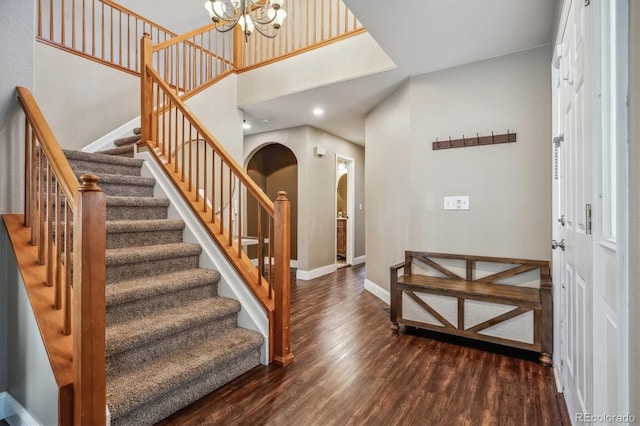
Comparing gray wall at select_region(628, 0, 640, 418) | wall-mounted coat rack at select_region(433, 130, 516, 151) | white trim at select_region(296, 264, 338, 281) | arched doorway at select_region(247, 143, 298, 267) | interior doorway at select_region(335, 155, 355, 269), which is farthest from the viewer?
interior doorway at select_region(335, 155, 355, 269)

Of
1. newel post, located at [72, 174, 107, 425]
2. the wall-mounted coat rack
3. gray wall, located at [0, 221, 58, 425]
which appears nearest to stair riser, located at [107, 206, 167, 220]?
gray wall, located at [0, 221, 58, 425]

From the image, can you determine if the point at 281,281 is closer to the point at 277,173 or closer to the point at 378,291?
the point at 378,291

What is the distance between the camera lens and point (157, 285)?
6.64 feet

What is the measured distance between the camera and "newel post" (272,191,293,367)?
2195 mm

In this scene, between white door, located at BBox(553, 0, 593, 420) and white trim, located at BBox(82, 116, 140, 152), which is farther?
white trim, located at BBox(82, 116, 140, 152)

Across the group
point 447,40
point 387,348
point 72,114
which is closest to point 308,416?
point 387,348

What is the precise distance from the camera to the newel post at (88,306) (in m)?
1.25

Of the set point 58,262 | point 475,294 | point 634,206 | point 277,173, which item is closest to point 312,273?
point 277,173

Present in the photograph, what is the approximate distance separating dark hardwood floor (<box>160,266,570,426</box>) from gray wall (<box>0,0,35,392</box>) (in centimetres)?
116

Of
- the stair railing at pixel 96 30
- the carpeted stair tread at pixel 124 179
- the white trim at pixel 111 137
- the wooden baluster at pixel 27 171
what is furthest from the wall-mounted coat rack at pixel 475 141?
the white trim at pixel 111 137

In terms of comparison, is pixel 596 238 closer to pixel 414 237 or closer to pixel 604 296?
pixel 604 296

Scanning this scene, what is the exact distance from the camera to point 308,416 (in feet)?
5.53
